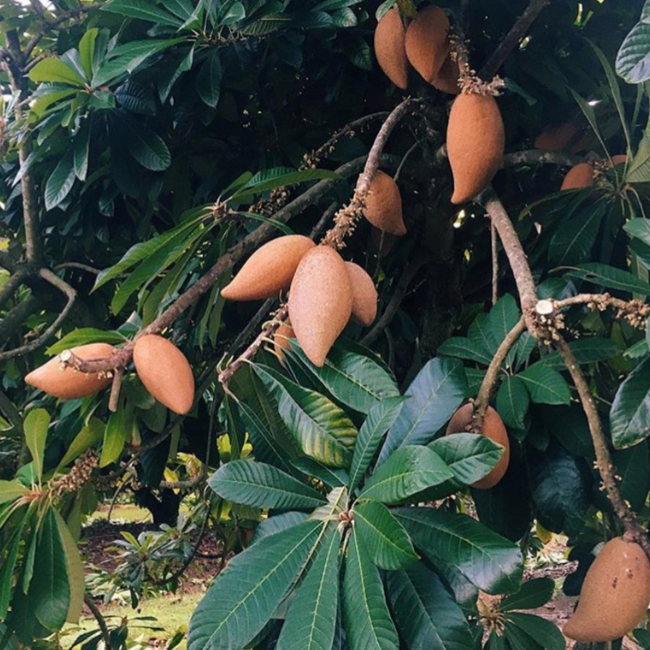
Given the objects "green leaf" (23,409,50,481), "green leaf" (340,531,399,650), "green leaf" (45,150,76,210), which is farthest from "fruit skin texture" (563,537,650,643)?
"green leaf" (45,150,76,210)

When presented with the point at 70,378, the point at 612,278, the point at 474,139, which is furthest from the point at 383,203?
the point at 70,378

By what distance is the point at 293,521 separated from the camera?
54 centimetres

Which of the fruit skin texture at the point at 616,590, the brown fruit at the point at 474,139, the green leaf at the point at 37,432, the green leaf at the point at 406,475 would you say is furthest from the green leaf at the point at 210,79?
the fruit skin texture at the point at 616,590

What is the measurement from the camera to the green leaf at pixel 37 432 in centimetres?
72

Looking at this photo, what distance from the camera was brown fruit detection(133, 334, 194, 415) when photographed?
1.86 ft

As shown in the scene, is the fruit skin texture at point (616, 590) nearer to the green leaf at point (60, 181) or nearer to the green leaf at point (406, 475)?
the green leaf at point (406, 475)

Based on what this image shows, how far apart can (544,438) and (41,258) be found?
2.61ft

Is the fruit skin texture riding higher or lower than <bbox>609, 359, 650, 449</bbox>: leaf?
lower

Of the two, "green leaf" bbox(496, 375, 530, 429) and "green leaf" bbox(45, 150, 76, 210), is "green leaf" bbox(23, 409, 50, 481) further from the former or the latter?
"green leaf" bbox(496, 375, 530, 429)

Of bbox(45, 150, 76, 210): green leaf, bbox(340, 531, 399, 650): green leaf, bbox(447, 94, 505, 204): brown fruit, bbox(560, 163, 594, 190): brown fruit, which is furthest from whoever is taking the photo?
bbox(45, 150, 76, 210): green leaf

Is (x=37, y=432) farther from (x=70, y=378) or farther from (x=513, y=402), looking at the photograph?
(x=513, y=402)

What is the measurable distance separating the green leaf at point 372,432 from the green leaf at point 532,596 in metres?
0.42

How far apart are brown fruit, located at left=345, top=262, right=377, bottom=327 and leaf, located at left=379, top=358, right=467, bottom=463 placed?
2.8 inches

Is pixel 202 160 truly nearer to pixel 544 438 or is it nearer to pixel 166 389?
pixel 166 389
